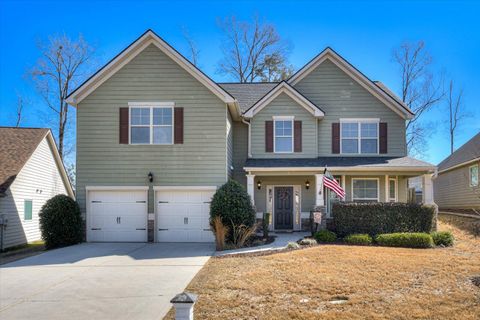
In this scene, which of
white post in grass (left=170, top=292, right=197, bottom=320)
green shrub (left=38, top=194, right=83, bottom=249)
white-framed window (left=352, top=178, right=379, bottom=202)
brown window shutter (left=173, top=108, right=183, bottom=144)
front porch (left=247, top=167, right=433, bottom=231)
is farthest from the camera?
white-framed window (left=352, top=178, right=379, bottom=202)

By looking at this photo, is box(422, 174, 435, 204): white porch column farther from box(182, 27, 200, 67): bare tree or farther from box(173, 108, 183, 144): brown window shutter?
box(182, 27, 200, 67): bare tree

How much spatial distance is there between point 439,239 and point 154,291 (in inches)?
416

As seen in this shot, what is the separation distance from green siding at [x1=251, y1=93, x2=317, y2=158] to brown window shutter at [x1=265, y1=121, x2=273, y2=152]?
0.14 meters

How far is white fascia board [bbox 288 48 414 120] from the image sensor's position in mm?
19156

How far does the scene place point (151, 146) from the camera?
660 inches

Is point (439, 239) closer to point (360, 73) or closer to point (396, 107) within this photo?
point (396, 107)

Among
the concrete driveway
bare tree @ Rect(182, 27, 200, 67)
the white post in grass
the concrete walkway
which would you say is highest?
bare tree @ Rect(182, 27, 200, 67)

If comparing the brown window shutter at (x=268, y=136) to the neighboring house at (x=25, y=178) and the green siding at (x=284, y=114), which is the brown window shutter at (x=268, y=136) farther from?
the neighboring house at (x=25, y=178)

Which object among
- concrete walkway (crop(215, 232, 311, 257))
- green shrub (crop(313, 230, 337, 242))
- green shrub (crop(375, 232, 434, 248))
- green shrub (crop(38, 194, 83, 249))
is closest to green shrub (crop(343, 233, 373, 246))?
green shrub (crop(375, 232, 434, 248))

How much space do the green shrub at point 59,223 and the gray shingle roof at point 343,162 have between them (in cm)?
725

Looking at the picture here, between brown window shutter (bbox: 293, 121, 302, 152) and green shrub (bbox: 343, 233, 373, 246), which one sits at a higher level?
brown window shutter (bbox: 293, 121, 302, 152)

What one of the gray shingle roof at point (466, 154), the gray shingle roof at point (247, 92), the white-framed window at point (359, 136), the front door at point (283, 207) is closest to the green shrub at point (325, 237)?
the front door at point (283, 207)

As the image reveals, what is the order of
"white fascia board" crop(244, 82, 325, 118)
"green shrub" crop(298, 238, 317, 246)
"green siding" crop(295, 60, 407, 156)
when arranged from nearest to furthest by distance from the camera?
"green shrub" crop(298, 238, 317, 246)
"white fascia board" crop(244, 82, 325, 118)
"green siding" crop(295, 60, 407, 156)

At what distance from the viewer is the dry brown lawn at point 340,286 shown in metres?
6.96
